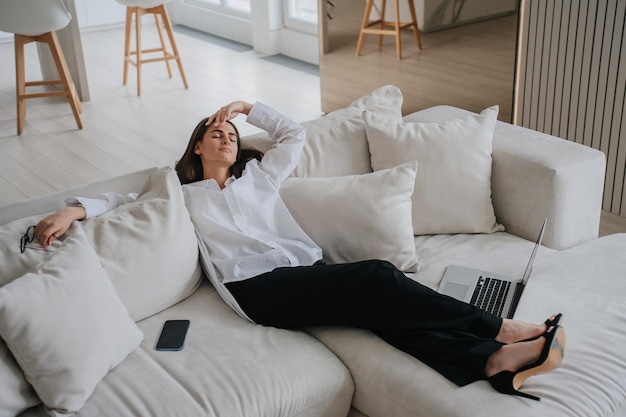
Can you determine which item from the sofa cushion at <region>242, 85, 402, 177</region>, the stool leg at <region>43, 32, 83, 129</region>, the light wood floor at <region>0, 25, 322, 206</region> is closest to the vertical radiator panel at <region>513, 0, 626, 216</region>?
the sofa cushion at <region>242, 85, 402, 177</region>

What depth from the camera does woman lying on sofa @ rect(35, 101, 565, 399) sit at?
78.8 inches

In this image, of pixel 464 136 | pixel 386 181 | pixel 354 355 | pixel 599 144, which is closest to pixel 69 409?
pixel 354 355

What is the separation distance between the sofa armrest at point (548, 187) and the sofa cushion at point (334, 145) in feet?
1.47

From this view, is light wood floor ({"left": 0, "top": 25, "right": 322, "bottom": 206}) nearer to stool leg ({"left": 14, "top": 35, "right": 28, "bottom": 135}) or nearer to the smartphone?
stool leg ({"left": 14, "top": 35, "right": 28, "bottom": 135})

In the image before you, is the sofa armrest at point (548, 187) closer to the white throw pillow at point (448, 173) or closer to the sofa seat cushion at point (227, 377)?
the white throw pillow at point (448, 173)

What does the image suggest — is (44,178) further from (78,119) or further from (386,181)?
(386,181)

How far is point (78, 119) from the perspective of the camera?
201 inches

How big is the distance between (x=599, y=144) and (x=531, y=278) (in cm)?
140

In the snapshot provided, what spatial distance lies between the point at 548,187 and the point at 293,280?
945mm

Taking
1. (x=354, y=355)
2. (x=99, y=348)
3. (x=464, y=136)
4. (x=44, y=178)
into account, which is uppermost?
(x=464, y=136)

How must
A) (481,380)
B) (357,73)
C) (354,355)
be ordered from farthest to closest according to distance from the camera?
1. (357,73)
2. (354,355)
3. (481,380)

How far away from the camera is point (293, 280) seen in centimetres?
228

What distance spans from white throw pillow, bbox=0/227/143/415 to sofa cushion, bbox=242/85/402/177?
93 centimetres

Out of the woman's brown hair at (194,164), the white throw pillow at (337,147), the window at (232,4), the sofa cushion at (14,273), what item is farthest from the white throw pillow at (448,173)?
the window at (232,4)
